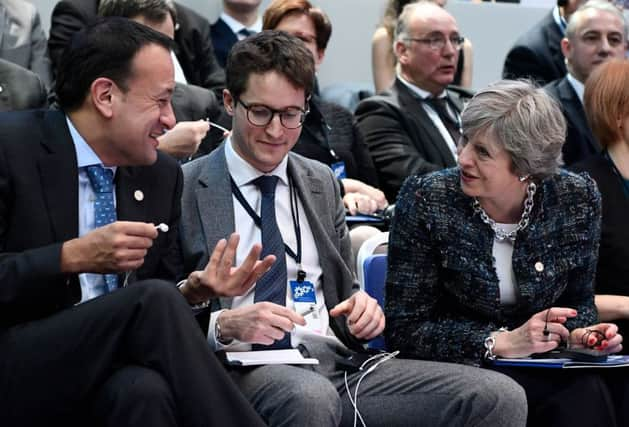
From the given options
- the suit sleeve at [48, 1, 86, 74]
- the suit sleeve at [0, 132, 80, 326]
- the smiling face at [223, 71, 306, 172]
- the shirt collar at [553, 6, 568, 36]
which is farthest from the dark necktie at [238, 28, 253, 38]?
the suit sleeve at [0, 132, 80, 326]

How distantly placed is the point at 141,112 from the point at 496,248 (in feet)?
3.86

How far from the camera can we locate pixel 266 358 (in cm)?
302

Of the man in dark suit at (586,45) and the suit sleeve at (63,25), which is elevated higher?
the suit sleeve at (63,25)

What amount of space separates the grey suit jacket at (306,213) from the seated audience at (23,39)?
66.4 inches

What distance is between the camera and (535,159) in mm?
3357

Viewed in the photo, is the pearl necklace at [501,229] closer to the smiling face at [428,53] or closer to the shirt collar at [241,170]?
the shirt collar at [241,170]

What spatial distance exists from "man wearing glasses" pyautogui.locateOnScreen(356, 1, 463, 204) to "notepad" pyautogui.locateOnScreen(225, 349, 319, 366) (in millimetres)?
1973

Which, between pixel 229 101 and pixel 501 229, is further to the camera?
pixel 229 101

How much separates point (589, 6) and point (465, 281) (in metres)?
3.03

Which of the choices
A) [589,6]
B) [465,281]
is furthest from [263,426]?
[589,6]

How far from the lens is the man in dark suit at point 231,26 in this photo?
18.7 feet

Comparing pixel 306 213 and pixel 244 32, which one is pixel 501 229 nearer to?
pixel 306 213

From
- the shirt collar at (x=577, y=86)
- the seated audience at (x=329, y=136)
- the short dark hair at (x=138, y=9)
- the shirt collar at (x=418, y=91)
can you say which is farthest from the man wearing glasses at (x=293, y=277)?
the shirt collar at (x=577, y=86)

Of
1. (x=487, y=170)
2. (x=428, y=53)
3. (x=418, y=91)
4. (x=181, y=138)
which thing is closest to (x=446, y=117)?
(x=418, y=91)
